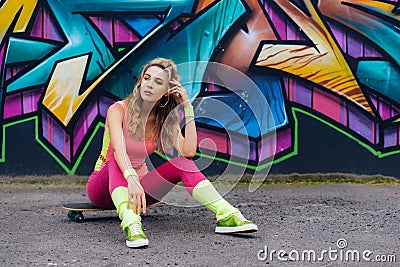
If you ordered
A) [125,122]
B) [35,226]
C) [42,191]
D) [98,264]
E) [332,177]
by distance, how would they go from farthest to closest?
[332,177] < [42,191] < [35,226] < [125,122] < [98,264]

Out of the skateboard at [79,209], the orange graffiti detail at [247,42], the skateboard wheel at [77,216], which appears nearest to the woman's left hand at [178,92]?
the skateboard at [79,209]

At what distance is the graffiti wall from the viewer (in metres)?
6.36

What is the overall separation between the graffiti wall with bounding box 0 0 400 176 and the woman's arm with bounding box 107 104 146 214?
223 cm

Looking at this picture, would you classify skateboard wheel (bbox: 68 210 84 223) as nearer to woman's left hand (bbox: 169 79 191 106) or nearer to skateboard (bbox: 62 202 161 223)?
skateboard (bbox: 62 202 161 223)

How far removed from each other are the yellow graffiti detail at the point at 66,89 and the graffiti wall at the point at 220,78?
0.01 m

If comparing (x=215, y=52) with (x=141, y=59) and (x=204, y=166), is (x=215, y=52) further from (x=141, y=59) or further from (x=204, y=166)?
(x=204, y=166)

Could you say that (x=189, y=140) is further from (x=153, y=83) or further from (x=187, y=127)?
(x=153, y=83)

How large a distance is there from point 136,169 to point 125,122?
367 millimetres

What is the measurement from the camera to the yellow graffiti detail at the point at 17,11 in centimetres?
636

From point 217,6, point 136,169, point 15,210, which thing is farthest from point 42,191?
point 217,6

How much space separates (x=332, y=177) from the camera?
6609 millimetres

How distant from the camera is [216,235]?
166 inches

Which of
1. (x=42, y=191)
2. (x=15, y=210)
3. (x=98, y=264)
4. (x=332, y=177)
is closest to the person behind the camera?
(x=98, y=264)

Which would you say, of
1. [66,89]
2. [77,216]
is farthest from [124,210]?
[66,89]
